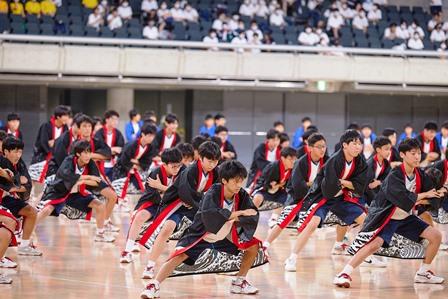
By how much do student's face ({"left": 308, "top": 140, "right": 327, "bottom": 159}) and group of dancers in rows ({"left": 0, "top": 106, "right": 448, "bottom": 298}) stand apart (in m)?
0.01

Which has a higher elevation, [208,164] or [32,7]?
[32,7]

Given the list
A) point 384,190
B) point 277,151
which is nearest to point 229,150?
point 277,151

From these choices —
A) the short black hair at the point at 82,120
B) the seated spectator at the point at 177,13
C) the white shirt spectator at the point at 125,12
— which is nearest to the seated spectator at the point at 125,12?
the white shirt spectator at the point at 125,12

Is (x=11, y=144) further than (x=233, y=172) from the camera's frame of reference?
Yes

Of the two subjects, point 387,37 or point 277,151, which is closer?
point 277,151

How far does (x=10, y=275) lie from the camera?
10086 millimetres

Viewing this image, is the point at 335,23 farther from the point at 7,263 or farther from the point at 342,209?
the point at 7,263

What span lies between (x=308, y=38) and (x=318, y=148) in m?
14.2

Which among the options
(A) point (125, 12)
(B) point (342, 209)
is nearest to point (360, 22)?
(A) point (125, 12)

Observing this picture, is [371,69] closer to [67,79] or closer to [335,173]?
[67,79]

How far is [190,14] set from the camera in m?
25.6

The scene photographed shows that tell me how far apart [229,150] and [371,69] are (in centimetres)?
918

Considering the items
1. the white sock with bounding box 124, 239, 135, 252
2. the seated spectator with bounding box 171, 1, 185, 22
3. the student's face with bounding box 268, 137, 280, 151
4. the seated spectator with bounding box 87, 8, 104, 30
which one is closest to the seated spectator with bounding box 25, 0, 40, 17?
the seated spectator with bounding box 87, 8, 104, 30

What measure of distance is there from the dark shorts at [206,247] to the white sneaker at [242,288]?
333 millimetres
